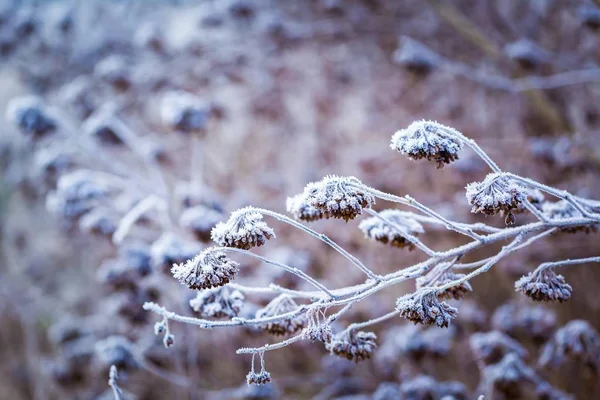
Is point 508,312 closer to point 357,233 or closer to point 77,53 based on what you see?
point 357,233

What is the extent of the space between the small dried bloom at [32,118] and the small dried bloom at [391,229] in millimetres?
2402

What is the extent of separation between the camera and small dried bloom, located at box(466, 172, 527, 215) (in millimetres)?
1770

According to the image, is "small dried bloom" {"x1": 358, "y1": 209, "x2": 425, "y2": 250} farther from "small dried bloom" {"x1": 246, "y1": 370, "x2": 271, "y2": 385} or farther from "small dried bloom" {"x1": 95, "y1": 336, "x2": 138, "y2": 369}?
"small dried bloom" {"x1": 95, "y1": 336, "x2": 138, "y2": 369}

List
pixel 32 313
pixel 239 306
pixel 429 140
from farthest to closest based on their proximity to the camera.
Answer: pixel 32 313 → pixel 239 306 → pixel 429 140

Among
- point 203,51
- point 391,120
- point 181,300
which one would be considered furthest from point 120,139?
point 391,120

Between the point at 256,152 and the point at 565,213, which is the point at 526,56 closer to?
the point at 565,213

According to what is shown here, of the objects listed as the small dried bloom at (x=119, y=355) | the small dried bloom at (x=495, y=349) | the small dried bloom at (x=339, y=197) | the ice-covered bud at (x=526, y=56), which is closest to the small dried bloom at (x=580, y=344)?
the small dried bloom at (x=495, y=349)

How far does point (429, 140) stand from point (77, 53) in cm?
Result: 499

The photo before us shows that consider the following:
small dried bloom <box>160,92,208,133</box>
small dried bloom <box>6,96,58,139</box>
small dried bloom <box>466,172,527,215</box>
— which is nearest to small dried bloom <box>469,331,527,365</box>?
small dried bloom <box>466,172,527,215</box>

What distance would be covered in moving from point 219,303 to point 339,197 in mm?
775

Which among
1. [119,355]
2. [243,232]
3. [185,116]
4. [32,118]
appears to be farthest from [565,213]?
[32,118]

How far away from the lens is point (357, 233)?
5629mm

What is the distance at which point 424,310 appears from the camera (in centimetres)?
184

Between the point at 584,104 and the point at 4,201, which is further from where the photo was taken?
the point at 4,201
